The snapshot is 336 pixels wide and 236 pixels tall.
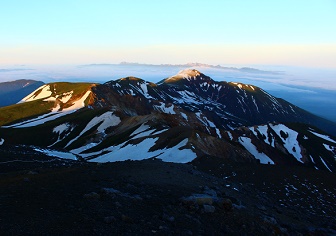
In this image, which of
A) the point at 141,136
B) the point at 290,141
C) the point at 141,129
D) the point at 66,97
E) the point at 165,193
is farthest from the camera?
the point at 66,97

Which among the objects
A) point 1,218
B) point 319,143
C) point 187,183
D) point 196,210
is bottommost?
point 319,143

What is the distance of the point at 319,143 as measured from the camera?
15288cm

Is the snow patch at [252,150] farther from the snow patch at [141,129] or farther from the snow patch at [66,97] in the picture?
the snow patch at [66,97]

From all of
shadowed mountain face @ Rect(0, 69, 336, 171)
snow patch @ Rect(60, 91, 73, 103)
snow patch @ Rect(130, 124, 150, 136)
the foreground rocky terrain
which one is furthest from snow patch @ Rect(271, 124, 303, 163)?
snow patch @ Rect(60, 91, 73, 103)

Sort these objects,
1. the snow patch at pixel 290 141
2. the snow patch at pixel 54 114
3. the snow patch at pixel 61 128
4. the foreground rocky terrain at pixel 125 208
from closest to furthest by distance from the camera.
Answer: the foreground rocky terrain at pixel 125 208 → the snow patch at pixel 61 128 → the snow patch at pixel 290 141 → the snow patch at pixel 54 114

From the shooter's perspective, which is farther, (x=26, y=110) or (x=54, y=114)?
(x=26, y=110)

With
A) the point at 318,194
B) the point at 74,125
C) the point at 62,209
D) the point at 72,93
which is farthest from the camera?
the point at 72,93

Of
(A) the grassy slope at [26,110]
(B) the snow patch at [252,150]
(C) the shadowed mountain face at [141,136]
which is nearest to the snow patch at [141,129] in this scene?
(C) the shadowed mountain face at [141,136]

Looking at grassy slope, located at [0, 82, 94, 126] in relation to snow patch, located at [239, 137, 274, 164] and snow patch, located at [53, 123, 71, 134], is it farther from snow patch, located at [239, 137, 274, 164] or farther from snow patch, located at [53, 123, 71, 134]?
snow patch, located at [239, 137, 274, 164]

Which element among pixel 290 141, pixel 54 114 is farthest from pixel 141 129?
pixel 54 114

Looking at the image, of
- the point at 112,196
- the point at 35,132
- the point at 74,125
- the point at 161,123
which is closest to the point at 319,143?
the point at 161,123

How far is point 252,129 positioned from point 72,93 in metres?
114

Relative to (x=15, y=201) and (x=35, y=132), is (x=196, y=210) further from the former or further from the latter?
(x=35, y=132)

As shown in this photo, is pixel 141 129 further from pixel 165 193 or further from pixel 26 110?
pixel 26 110
